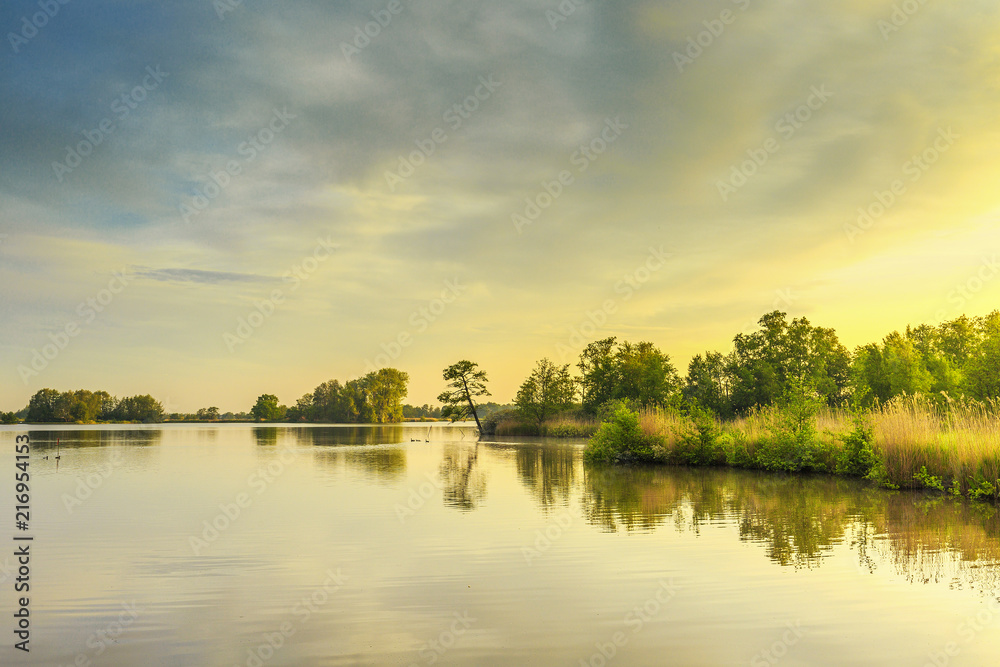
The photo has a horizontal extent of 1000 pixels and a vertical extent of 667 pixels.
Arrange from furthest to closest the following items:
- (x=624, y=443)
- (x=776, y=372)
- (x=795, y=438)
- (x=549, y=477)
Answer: (x=776, y=372) → (x=624, y=443) → (x=795, y=438) → (x=549, y=477)

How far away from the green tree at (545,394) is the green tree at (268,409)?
4812 inches

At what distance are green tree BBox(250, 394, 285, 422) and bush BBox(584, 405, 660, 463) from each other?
163455 mm

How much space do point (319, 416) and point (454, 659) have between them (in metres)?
179

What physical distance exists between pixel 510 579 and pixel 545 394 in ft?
225

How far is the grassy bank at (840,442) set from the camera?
692 inches

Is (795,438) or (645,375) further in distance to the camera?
(645,375)

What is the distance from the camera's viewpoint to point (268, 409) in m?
179

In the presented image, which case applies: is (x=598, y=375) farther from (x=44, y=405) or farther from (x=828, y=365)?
(x=44, y=405)

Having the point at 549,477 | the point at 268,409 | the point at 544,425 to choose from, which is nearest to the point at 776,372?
the point at 544,425

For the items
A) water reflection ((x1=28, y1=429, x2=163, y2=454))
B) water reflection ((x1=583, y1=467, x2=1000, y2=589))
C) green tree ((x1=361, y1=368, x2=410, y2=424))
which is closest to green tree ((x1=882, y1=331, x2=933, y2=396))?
water reflection ((x1=583, y1=467, x2=1000, y2=589))

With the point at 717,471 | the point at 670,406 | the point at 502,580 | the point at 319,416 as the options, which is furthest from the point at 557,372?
the point at 319,416

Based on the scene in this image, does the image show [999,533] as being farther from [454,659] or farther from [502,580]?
[454,659]

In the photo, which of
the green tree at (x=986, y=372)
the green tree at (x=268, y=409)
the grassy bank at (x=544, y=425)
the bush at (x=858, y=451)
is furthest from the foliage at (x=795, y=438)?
the green tree at (x=268, y=409)

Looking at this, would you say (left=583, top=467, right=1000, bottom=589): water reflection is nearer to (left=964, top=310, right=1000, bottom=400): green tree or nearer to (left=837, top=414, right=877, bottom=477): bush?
(left=837, top=414, right=877, bottom=477): bush
